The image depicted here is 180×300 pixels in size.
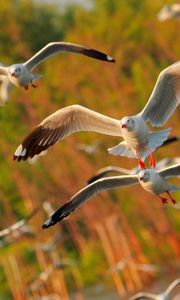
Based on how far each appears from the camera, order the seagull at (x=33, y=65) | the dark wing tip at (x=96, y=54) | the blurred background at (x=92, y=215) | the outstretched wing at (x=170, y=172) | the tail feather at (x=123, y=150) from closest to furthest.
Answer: the tail feather at (x=123, y=150), the outstretched wing at (x=170, y=172), the dark wing tip at (x=96, y=54), the seagull at (x=33, y=65), the blurred background at (x=92, y=215)

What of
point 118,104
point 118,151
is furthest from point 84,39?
point 118,151

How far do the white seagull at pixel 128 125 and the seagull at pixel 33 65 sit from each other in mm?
547

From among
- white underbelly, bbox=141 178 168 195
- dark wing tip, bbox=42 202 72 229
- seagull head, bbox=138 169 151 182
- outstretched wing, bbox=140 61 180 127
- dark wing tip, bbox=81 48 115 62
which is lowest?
white underbelly, bbox=141 178 168 195

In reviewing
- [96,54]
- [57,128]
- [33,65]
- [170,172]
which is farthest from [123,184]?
[33,65]

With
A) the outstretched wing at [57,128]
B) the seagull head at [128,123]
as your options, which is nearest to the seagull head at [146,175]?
the seagull head at [128,123]

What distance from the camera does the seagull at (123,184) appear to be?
433 inches

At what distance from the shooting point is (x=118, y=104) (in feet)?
81.0

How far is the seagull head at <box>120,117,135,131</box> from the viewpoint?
10.7 metres

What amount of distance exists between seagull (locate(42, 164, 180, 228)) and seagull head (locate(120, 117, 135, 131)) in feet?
1.44

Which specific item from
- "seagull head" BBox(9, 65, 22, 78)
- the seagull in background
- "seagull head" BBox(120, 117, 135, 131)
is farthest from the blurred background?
"seagull head" BBox(120, 117, 135, 131)

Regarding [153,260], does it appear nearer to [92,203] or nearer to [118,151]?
[92,203]

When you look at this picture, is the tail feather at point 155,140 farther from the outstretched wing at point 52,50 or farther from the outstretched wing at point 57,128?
the outstretched wing at point 52,50

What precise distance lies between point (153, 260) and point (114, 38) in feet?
34.4

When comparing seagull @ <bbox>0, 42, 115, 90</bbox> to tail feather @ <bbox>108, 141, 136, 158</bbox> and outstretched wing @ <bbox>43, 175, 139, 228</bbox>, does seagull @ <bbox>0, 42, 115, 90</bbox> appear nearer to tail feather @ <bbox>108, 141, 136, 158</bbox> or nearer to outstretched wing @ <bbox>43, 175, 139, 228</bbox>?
tail feather @ <bbox>108, 141, 136, 158</bbox>
